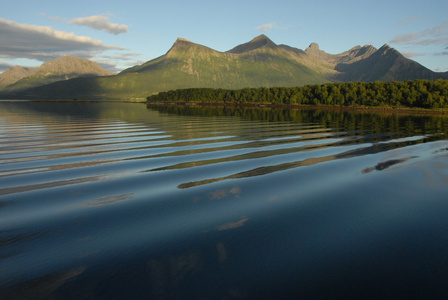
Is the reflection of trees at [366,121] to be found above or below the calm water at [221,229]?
above

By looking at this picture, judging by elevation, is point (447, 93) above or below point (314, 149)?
above

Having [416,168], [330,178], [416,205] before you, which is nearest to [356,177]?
[330,178]

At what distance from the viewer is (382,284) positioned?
7.79m

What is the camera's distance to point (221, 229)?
→ 35.6 feet

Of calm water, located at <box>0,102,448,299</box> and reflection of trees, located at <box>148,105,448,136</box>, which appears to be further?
reflection of trees, located at <box>148,105,448,136</box>

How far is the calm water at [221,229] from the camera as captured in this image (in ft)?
25.2

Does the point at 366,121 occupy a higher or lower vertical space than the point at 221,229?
higher

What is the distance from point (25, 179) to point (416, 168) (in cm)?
2571

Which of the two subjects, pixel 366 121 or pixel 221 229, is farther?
→ pixel 366 121

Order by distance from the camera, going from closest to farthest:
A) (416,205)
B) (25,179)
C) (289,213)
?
(289,213) → (416,205) → (25,179)

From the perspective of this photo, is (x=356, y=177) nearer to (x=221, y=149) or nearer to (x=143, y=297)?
(x=221, y=149)

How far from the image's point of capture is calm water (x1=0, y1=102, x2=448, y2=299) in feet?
25.2

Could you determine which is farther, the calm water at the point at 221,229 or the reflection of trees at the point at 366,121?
the reflection of trees at the point at 366,121

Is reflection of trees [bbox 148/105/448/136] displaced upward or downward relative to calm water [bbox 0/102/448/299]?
upward
